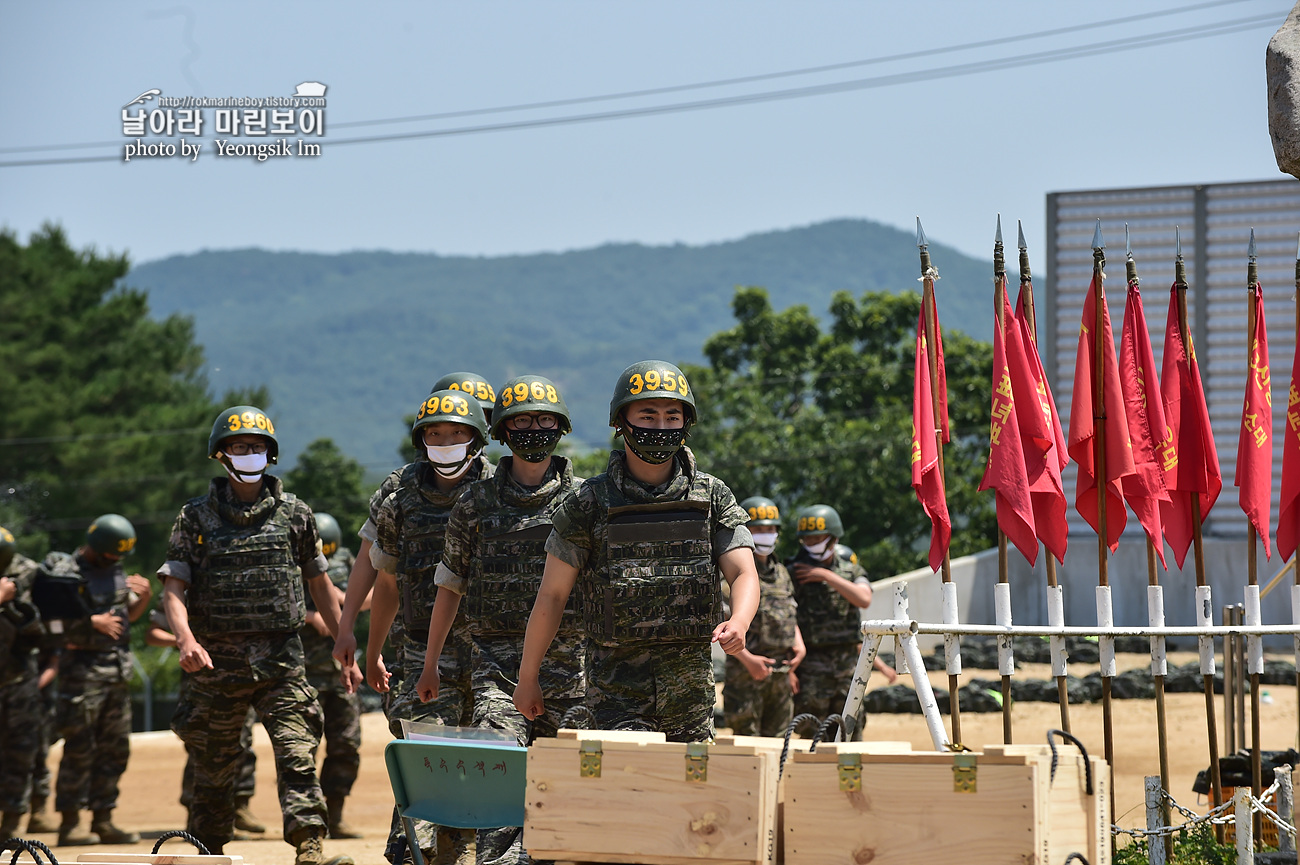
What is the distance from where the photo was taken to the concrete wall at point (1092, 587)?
88.6 ft

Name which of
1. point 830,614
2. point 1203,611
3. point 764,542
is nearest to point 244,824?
point 764,542

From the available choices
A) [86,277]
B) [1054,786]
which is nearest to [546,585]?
[1054,786]

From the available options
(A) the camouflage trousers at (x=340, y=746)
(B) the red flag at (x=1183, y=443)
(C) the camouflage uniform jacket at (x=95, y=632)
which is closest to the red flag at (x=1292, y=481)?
(B) the red flag at (x=1183, y=443)

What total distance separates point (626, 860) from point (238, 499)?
4.92 metres

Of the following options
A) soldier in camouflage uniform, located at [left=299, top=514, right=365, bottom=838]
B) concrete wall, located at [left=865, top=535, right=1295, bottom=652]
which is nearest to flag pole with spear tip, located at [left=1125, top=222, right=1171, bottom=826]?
soldier in camouflage uniform, located at [left=299, top=514, right=365, bottom=838]

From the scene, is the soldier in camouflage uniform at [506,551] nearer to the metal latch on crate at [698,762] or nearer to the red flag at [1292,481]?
the metal latch on crate at [698,762]

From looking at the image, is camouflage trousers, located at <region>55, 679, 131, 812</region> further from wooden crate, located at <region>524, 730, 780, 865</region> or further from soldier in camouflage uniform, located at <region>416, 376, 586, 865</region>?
wooden crate, located at <region>524, 730, 780, 865</region>

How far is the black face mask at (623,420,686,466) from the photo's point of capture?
21.1 ft

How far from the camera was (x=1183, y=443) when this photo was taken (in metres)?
8.81

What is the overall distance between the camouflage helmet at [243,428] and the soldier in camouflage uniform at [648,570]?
3264mm

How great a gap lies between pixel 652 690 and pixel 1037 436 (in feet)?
10.1

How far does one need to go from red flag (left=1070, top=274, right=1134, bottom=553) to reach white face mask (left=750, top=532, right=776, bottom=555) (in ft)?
13.8

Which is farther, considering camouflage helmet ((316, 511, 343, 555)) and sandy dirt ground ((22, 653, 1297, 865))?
camouflage helmet ((316, 511, 343, 555))

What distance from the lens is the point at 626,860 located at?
16.9ft
